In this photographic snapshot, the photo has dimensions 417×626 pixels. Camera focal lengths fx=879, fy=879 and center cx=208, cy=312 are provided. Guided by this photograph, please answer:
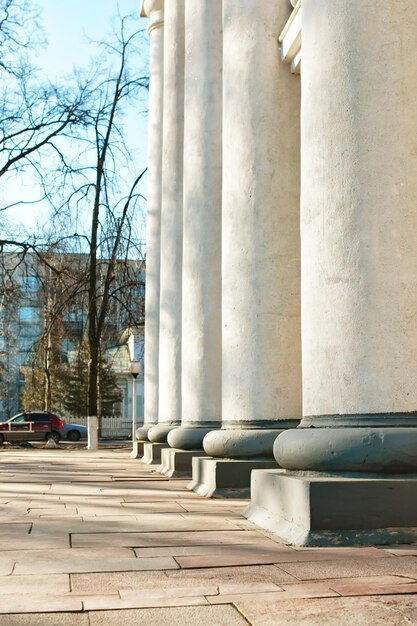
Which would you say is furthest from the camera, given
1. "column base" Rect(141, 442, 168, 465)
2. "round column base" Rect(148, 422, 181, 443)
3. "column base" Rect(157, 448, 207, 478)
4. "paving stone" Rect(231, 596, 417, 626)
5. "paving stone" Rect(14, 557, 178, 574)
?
"column base" Rect(141, 442, 168, 465)

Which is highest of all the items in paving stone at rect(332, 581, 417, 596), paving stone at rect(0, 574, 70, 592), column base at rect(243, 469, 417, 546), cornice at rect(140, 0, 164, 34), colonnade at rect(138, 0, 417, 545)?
cornice at rect(140, 0, 164, 34)

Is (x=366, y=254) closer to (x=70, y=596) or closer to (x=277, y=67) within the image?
(x=70, y=596)

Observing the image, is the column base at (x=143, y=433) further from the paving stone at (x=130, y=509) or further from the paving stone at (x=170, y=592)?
the paving stone at (x=170, y=592)

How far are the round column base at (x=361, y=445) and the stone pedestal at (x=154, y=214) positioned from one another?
1666 cm

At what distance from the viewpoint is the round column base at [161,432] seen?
18359 mm

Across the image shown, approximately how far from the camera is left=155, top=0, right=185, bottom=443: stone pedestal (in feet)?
60.4

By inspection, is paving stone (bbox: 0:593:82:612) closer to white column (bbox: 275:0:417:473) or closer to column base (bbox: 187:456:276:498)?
white column (bbox: 275:0:417:473)

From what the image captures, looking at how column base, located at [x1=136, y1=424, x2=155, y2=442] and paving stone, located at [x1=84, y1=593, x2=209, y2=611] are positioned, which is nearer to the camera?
paving stone, located at [x1=84, y1=593, x2=209, y2=611]

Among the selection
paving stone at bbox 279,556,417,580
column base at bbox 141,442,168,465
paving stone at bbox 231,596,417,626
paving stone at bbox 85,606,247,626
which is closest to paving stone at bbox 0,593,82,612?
paving stone at bbox 85,606,247,626

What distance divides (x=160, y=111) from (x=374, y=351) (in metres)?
18.0

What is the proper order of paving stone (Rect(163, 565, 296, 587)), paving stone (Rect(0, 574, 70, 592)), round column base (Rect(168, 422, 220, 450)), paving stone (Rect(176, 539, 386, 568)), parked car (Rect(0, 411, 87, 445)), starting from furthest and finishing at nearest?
parked car (Rect(0, 411, 87, 445))
round column base (Rect(168, 422, 220, 450))
paving stone (Rect(176, 539, 386, 568))
paving stone (Rect(163, 565, 296, 587))
paving stone (Rect(0, 574, 70, 592))

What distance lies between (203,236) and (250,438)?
15.1 ft

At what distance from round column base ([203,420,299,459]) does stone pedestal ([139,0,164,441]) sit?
13.1 meters

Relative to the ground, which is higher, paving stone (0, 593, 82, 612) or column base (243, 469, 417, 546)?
column base (243, 469, 417, 546)
